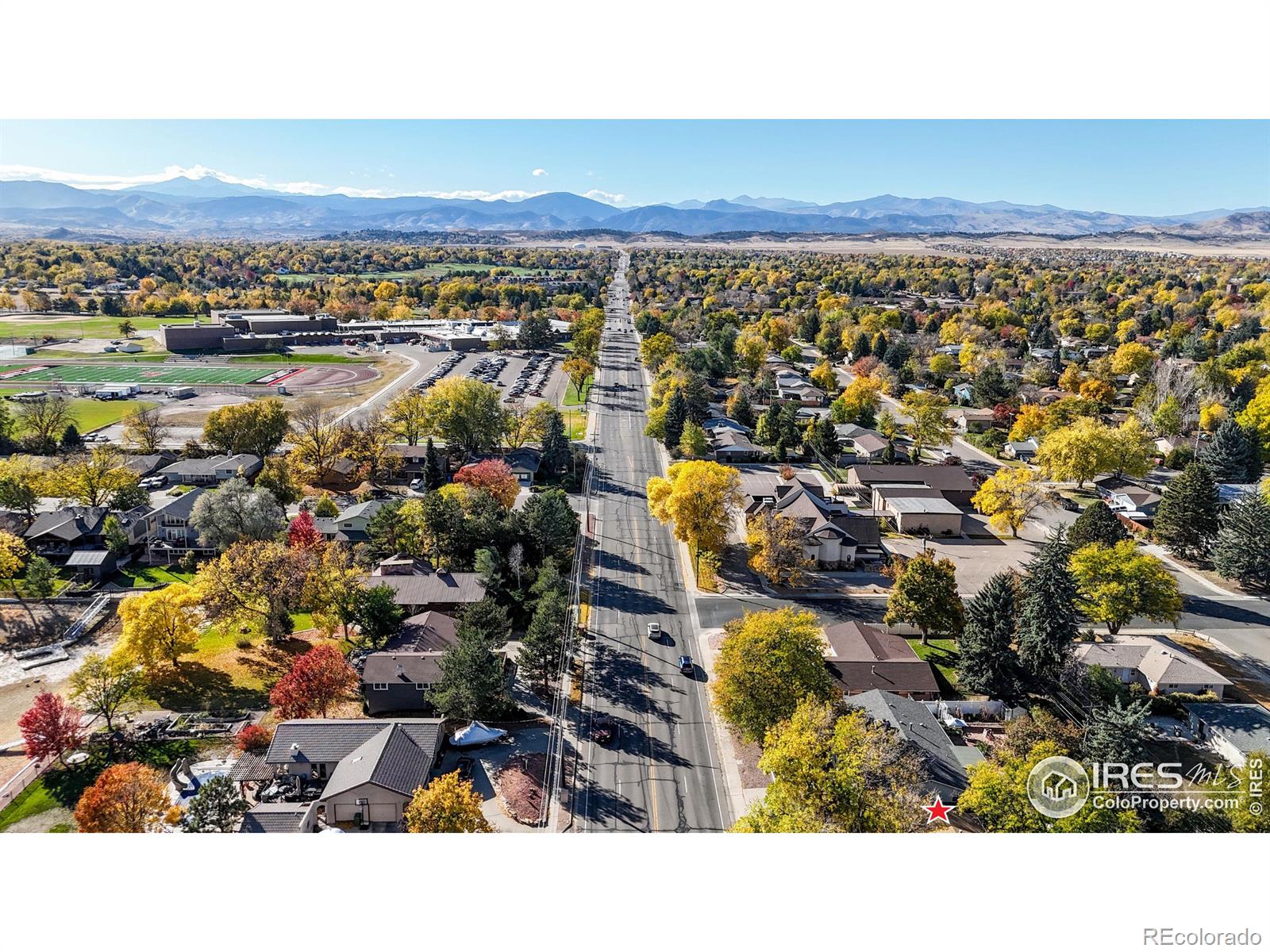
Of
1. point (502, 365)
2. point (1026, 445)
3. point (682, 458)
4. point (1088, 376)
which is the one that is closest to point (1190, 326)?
point (1088, 376)

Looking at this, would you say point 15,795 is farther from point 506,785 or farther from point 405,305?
point 405,305

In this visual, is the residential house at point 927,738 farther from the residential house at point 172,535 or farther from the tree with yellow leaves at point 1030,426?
the tree with yellow leaves at point 1030,426

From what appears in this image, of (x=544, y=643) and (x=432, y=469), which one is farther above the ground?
(x=432, y=469)

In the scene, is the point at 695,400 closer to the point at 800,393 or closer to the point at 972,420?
the point at 800,393

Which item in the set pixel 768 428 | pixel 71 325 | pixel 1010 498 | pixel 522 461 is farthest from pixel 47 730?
pixel 71 325

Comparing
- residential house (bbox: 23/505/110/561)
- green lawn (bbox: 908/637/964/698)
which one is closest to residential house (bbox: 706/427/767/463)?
green lawn (bbox: 908/637/964/698)

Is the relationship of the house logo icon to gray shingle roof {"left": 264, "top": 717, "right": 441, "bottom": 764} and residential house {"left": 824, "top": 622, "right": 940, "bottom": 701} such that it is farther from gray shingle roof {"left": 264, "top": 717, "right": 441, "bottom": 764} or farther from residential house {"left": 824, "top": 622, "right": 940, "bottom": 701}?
gray shingle roof {"left": 264, "top": 717, "right": 441, "bottom": 764}
